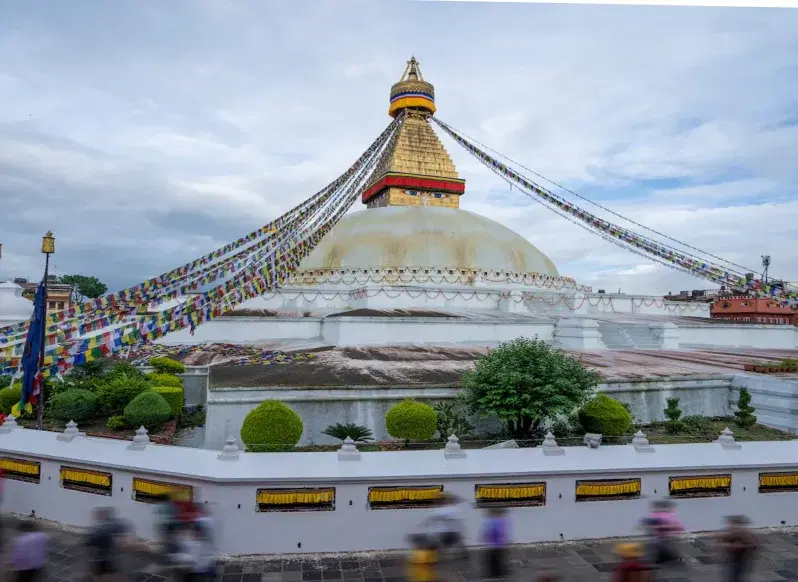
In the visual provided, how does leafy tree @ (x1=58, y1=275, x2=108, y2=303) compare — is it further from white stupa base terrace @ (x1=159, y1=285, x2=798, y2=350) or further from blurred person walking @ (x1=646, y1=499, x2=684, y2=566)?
blurred person walking @ (x1=646, y1=499, x2=684, y2=566)

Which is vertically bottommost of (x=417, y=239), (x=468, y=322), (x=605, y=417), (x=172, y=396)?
(x=605, y=417)

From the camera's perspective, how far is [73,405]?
8781 mm

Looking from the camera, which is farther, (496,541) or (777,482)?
(777,482)

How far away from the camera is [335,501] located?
593 cm

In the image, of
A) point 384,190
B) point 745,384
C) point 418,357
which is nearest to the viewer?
point 745,384

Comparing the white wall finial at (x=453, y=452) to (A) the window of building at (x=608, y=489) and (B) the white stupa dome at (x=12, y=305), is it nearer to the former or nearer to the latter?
(A) the window of building at (x=608, y=489)

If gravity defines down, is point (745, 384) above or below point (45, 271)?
below

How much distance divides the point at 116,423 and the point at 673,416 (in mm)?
9167

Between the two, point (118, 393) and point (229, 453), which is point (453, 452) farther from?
point (118, 393)

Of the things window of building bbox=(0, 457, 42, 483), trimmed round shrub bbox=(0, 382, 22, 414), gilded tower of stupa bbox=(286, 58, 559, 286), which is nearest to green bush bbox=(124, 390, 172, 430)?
window of building bbox=(0, 457, 42, 483)

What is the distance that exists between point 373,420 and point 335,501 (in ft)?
10.8

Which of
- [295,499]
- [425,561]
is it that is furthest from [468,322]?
[425,561]

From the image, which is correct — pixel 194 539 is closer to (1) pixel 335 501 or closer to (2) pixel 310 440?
(1) pixel 335 501

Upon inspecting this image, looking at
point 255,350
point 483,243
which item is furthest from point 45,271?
point 483,243
